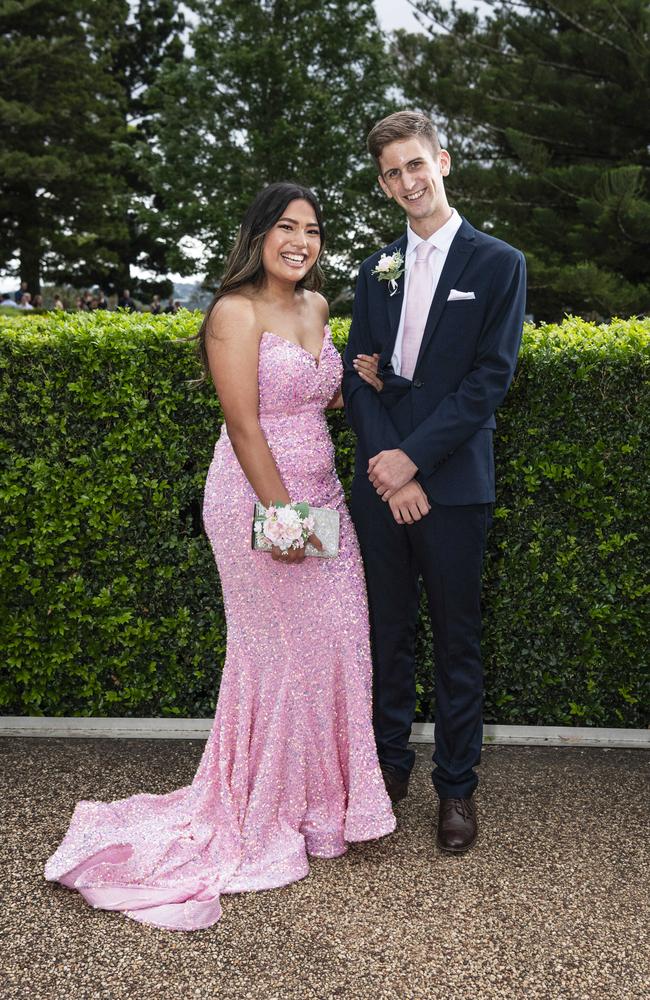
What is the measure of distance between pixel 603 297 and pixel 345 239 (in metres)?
9.80

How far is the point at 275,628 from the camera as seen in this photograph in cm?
330

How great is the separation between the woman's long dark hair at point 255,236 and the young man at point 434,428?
317mm

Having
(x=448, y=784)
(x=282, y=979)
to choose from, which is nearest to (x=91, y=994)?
(x=282, y=979)

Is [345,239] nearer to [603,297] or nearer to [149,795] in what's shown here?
[603,297]

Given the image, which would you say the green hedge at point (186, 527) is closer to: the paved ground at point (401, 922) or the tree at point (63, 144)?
the paved ground at point (401, 922)

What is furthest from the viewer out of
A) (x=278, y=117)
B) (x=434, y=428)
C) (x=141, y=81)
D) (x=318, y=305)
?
(x=141, y=81)

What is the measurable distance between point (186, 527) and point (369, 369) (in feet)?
4.61

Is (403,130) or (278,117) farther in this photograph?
(278,117)

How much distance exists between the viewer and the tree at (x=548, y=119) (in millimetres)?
19328

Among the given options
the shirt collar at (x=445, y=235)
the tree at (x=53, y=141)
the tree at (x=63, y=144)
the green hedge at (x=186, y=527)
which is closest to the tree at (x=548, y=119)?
the tree at (x=63, y=144)

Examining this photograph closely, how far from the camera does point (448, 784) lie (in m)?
3.35

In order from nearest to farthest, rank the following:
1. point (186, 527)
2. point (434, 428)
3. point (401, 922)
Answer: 1. point (401, 922)
2. point (434, 428)
3. point (186, 527)

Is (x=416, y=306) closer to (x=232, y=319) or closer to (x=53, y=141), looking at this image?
(x=232, y=319)

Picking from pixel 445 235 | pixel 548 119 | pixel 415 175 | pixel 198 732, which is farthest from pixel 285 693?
pixel 548 119
